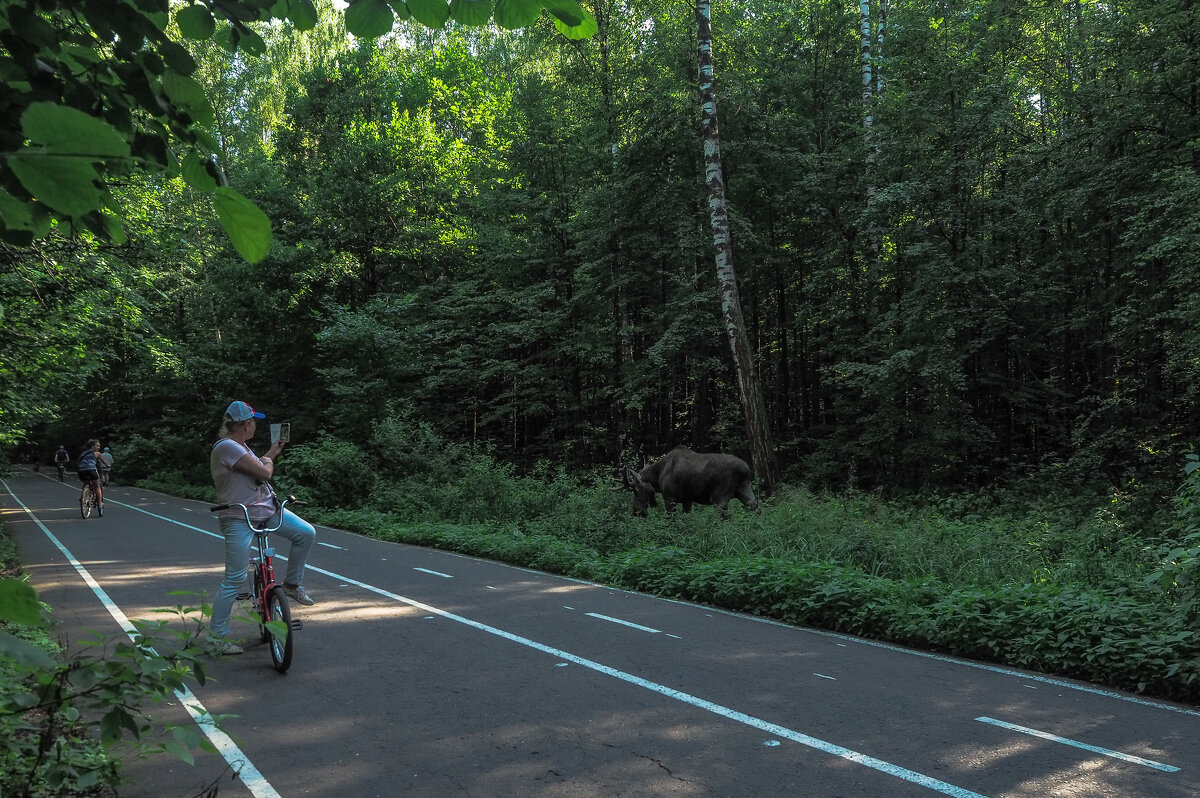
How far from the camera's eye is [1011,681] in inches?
255

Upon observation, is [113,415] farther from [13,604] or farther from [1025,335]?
[13,604]

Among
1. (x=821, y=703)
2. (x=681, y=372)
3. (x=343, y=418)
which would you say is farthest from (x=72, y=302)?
(x=681, y=372)

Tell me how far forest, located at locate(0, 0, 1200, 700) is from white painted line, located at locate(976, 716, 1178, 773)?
170 centimetres

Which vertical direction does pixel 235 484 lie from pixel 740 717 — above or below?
above

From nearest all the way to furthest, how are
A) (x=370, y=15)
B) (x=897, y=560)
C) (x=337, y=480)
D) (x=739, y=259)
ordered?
(x=370, y=15), (x=897, y=560), (x=337, y=480), (x=739, y=259)

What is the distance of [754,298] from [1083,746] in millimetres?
22628

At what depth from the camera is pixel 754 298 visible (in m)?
26.8

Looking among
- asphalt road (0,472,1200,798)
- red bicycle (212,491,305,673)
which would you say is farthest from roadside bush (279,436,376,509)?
red bicycle (212,491,305,673)

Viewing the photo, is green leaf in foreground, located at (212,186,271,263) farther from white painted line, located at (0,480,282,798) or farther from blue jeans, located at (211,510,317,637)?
blue jeans, located at (211,510,317,637)

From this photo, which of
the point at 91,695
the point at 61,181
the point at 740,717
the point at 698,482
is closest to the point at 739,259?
the point at 698,482

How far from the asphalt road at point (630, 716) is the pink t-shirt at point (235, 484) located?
4.33 ft

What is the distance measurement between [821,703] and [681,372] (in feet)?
66.9

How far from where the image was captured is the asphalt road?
173 inches

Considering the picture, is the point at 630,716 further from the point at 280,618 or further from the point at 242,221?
the point at 242,221
